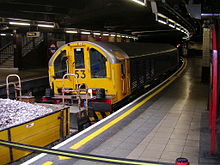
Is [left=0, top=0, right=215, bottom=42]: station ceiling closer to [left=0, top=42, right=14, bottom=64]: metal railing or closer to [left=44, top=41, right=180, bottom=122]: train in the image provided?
[left=44, top=41, right=180, bottom=122]: train

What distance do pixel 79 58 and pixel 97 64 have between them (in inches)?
31.2

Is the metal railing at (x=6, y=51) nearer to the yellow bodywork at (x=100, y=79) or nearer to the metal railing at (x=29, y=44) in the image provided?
the metal railing at (x=29, y=44)

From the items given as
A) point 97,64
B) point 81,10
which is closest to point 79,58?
point 97,64

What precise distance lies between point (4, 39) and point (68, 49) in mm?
22195

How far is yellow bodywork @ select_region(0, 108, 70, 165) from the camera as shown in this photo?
5.73 m

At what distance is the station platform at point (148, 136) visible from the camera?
5371mm

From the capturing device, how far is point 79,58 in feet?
34.7

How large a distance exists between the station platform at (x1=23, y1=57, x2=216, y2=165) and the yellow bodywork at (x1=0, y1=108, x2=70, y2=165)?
0.85 m

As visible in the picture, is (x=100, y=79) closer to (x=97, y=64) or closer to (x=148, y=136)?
(x=97, y=64)

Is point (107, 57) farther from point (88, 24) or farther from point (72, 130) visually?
point (88, 24)

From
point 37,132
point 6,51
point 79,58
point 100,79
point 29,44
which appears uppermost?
point 29,44

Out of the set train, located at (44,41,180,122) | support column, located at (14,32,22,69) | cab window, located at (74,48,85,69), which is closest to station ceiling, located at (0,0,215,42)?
train, located at (44,41,180,122)

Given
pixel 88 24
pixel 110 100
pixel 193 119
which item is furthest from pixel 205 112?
pixel 88 24

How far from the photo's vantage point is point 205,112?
8922 mm
